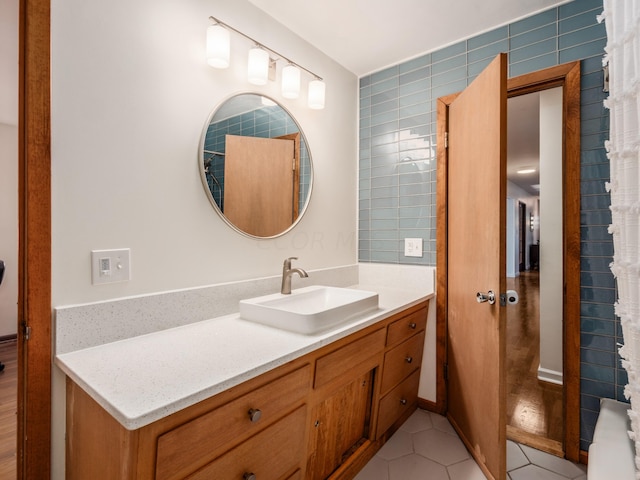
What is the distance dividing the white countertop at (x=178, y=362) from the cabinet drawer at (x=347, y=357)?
8 cm

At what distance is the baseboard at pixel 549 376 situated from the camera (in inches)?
100

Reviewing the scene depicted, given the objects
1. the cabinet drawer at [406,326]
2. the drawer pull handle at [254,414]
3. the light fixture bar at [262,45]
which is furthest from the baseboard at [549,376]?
the light fixture bar at [262,45]

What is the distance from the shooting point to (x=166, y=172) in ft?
4.30

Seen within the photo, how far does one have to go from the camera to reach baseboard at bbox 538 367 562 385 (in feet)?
8.34

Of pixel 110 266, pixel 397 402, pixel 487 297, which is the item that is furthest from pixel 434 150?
pixel 110 266

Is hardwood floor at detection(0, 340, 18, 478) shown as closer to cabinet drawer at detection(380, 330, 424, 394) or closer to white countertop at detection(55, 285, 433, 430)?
white countertop at detection(55, 285, 433, 430)

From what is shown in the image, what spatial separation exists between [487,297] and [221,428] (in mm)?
1206

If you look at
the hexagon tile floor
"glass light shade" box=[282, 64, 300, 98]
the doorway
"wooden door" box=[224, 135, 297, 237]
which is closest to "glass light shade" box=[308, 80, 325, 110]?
"glass light shade" box=[282, 64, 300, 98]

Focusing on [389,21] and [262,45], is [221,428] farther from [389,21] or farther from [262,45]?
[389,21]

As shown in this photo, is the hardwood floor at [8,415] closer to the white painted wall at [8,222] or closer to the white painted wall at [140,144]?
the white painted wall at [8,222]

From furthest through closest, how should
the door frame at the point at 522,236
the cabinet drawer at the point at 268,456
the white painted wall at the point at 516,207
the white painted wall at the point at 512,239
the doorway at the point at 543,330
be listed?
the door frame at the point at 522,236
the white painted wall at the point at 516,207
the white painted wall at the point at 512,239
the doorway at the point at 543,330
the cabinet drawer at the point at 268,456

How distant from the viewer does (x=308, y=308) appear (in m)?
1.66

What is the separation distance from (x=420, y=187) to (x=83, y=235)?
1773 mm

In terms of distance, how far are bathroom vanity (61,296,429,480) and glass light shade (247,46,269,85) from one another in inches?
44.1
